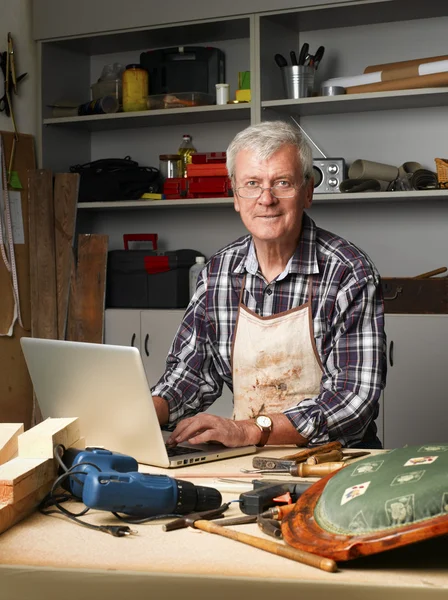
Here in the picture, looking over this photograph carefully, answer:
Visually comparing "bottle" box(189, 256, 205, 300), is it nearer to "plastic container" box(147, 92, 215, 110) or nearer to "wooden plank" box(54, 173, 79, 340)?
"wooden plank" box(54, 173, 79, 340)

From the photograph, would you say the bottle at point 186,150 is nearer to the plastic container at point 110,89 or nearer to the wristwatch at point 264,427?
the plastic container at point 110,89

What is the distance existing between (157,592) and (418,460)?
386 millimetres

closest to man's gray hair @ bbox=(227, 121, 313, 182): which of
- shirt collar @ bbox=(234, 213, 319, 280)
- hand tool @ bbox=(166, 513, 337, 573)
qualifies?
shirt collar @ bbox=(234, 213, 319, 280)

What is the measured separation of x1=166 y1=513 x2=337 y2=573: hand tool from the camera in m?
1.01

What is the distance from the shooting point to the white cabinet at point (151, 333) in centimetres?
387

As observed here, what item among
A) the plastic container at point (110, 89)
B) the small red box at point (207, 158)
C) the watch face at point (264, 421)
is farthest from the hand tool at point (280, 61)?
the watch face at point (264, 421)

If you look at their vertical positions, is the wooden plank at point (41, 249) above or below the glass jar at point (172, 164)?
below

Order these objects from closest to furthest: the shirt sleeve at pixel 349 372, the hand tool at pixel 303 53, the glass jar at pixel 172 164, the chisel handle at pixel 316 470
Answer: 1. the chisel handle at pixel 316 470
2. the shirt sleeve at pixel 349 372
3. the hand tool at pixel 303 53
4. the glass jar at pixel 172 164

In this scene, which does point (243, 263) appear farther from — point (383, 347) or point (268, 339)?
point (383, 347)

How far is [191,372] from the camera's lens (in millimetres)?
2184

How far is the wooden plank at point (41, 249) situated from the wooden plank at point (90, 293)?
0.35 feet

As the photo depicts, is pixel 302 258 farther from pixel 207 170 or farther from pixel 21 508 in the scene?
pixel 207 170

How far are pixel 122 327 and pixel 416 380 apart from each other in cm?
143

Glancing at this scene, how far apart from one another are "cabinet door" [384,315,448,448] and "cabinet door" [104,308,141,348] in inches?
48.1
